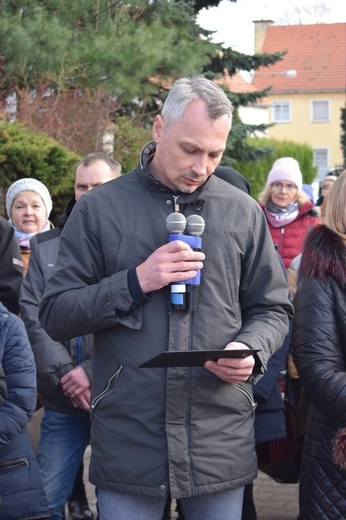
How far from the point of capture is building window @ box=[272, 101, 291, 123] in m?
65.5

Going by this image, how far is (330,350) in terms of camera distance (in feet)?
13.6

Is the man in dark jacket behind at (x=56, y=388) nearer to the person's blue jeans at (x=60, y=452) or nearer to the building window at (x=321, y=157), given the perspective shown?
the person's blue jeans at (x=60, y=452)

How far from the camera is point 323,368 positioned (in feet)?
13.5

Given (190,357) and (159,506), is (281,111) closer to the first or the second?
(159,506)

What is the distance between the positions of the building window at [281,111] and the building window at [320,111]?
65.7 inches

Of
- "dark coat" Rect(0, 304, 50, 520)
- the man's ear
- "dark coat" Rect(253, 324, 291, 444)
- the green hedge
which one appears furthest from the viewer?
the green hedge

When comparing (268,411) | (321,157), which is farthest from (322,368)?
(321,157)

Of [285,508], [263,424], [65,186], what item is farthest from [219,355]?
[65,186]

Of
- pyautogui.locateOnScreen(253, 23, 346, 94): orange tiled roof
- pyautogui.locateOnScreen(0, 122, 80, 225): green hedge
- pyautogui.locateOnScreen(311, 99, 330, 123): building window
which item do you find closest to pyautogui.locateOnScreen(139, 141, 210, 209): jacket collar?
pyautogui.locateOnScreen(0, 122, 80, 225): green hedge

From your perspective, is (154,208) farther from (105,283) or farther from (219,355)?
(219,355)

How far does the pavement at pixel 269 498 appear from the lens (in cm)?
596

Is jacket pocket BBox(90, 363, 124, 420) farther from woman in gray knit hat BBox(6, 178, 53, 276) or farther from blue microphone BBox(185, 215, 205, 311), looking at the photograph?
woman in gray knit hat BBox(6, 178, 53, 276)

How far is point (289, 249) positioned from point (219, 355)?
4777mm

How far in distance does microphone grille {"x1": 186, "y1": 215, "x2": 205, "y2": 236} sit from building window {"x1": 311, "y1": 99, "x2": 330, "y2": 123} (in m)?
Answer: 62.7
